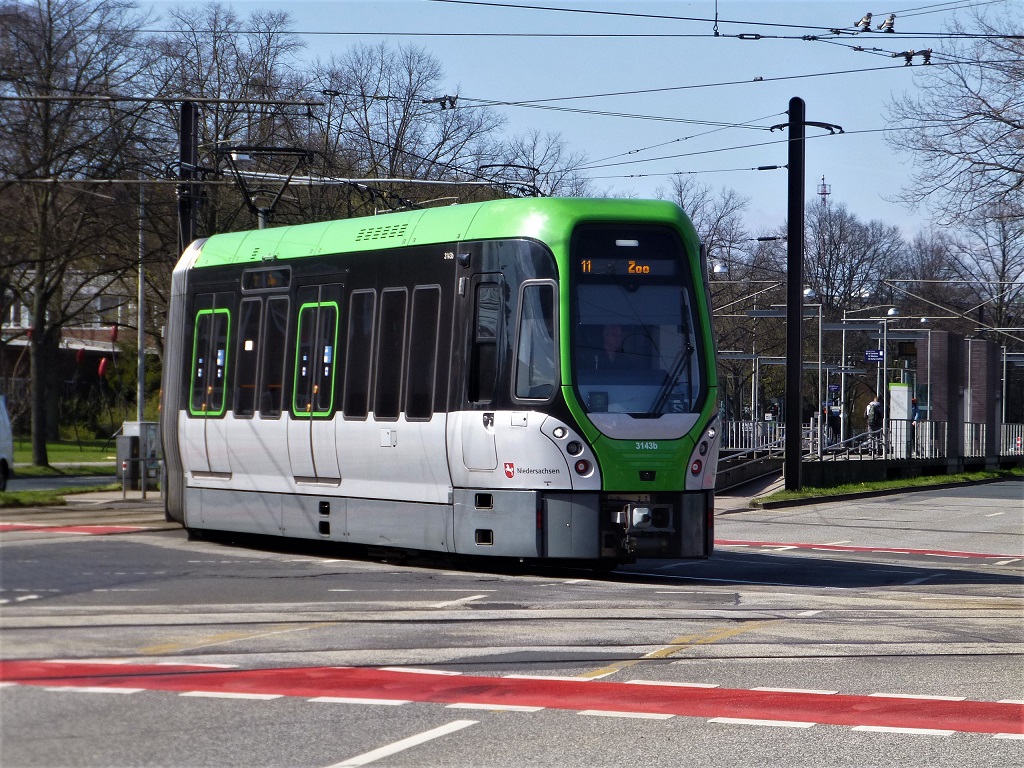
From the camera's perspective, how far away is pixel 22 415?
48.7 meters

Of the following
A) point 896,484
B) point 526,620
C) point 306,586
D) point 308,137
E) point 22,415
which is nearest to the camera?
point 526,620

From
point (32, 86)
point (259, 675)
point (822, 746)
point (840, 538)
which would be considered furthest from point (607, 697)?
point (32, 86)

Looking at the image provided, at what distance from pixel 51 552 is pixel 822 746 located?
8818mm

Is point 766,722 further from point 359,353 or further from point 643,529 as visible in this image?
point 359,353

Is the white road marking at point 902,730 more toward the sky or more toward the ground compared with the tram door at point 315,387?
more toward the ground

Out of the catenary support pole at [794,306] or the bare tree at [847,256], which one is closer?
the catenary support pole at [794,306]

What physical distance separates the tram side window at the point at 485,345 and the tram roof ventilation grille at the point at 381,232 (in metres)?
1.57

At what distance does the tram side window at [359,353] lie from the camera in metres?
15.2

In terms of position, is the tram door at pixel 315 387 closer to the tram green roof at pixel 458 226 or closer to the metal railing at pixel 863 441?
the tram green roof at pixel 458 226

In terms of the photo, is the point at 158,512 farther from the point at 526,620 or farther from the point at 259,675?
the point at 259,675

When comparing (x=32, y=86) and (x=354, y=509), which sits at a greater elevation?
(x=32, y=86)

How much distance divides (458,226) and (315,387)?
9.04 ft

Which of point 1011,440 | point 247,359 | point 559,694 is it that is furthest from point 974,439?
point 559,694

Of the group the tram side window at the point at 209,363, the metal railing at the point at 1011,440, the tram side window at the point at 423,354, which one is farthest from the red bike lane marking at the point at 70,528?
the metal railing at the point at 1011,440
